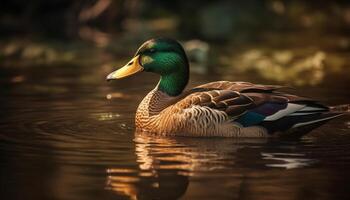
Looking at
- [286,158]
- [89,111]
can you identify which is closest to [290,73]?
[89,111]

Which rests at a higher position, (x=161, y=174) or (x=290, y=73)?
(x=290, y=73)

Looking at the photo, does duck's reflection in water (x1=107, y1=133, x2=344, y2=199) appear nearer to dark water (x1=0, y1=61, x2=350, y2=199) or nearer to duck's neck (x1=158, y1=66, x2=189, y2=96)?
dark water (x1=0, y1=61, x2=350, y2=199)

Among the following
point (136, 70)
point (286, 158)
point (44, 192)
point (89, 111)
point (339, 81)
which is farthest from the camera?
point (339, 81)

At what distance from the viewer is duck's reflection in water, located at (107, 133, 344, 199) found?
7.82 meters

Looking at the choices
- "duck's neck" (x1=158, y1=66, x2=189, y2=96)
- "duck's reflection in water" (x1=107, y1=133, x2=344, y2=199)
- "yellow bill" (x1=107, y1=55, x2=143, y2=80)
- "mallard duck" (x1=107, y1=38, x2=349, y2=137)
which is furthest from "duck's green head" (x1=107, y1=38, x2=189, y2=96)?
"duck's reflection in water" (x1=107, y1=133, x2=344, y2=199)

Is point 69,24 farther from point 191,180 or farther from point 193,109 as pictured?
point 191,180

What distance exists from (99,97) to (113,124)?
2.60 m

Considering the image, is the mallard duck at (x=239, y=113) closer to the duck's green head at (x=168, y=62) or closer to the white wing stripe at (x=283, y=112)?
the white wing stripe at (x=283, y=112)

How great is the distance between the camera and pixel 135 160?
923 cm

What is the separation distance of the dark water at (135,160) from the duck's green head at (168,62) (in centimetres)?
73

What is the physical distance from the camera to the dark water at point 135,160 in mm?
7895

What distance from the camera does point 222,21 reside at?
101ft

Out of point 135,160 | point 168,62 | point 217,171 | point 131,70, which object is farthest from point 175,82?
point 217,171

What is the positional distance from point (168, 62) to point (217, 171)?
298 centimetres
